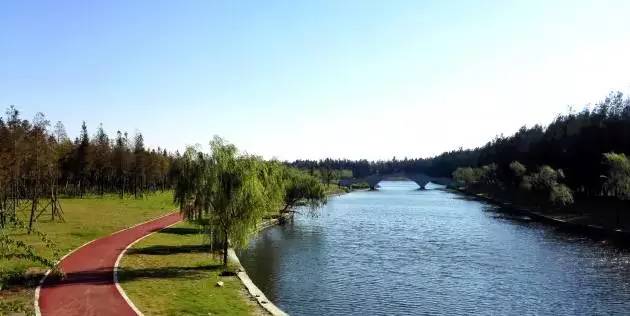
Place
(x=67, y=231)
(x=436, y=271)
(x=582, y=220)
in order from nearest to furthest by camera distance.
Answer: (x=436, y=271) < (x=67, y=231) < (x=582, y=220)

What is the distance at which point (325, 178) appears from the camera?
181000 mm

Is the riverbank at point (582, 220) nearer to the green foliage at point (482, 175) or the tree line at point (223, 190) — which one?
the tree line at point (223, 190)

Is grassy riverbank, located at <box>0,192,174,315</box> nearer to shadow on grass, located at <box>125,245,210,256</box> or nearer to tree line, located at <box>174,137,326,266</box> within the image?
shadow on grass, located at <box>125,245,210,256</box>

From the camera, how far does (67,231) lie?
46719 mm

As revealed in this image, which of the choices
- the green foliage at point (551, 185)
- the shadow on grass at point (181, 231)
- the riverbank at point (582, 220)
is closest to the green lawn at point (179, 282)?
the shadow on grass at point (181, 231)

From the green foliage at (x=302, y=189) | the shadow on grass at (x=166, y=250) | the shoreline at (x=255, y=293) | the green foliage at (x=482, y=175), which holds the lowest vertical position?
the shoreline at (x=255, y=293)

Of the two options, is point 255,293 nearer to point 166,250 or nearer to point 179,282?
point 179,282

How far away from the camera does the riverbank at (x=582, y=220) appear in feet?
215

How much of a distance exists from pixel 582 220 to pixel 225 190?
61.8 m

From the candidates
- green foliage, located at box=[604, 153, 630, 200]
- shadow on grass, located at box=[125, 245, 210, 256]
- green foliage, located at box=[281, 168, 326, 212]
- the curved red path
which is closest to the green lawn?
shadow on grass, located at box=[125, 245, 210, 256]

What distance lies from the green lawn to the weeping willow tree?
2714 millimetres

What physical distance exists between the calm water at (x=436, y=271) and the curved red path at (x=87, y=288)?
9179mm

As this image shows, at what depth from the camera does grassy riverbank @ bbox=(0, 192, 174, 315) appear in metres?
24.6

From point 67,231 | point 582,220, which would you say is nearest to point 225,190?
point 67,231
